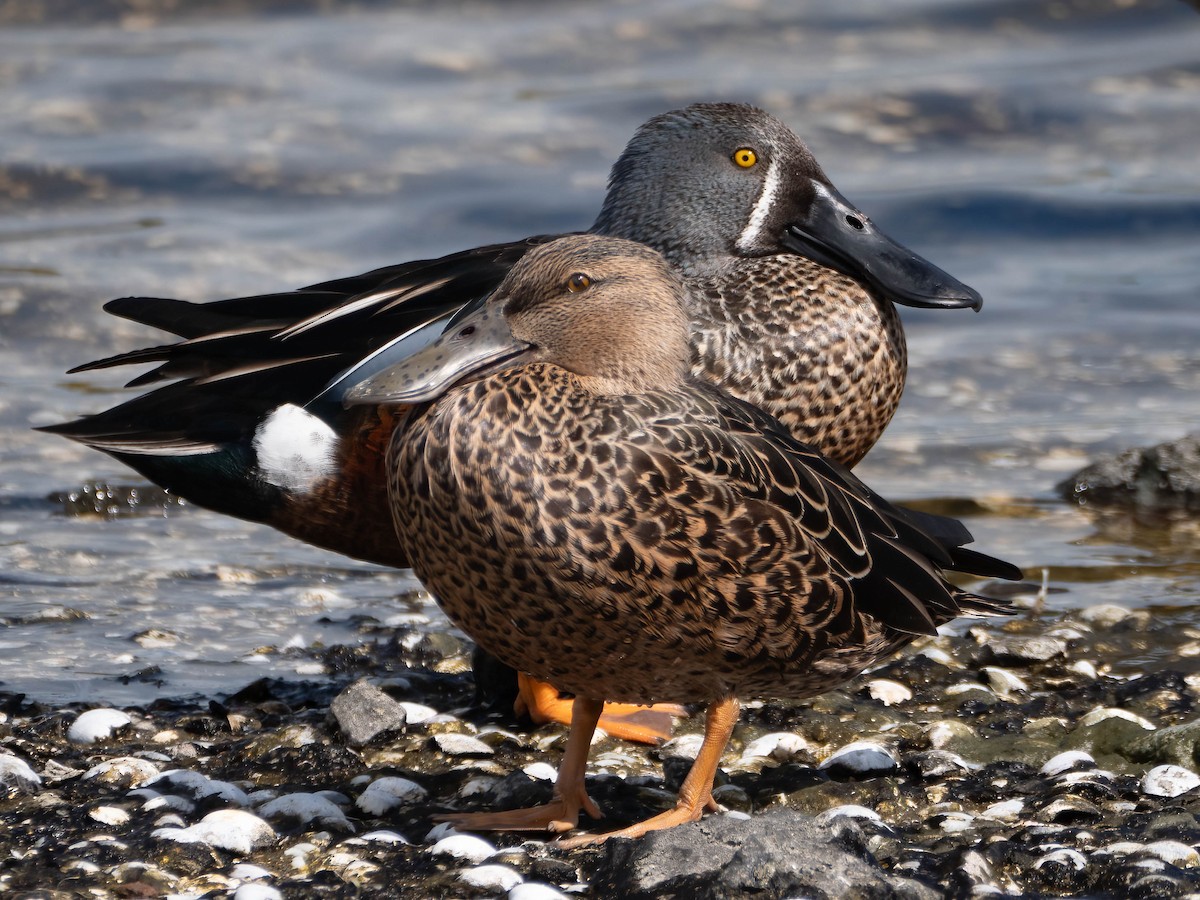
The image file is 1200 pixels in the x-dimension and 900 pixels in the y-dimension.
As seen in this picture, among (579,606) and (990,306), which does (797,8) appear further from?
(579,606)

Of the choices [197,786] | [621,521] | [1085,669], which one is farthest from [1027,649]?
[197,786]

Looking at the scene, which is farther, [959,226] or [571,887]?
[959,226]

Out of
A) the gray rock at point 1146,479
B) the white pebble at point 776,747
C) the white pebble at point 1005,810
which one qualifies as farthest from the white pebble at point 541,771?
the gray rock at point 1146,479

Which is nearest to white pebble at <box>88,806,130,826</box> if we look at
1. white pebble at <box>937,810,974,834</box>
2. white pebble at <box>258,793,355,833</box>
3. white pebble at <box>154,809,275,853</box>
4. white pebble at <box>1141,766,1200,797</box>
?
white pebble at <box>154,809,275,853</box>

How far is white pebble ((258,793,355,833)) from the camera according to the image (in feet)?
11.2

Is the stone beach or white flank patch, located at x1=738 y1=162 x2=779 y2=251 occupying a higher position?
white flank patch, located at x1=738 y1=162 x2=779 y2=251

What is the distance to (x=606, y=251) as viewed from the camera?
3.51 m

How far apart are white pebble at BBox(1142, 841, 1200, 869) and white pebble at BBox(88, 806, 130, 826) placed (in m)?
1.99

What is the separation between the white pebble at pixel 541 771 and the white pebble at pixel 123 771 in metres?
0.82

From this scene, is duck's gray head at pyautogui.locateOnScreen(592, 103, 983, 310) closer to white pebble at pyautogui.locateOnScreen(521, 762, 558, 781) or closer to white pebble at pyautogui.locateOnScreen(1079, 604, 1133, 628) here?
white pebble at pyautogui.locateOnScreen(1079, 604, 1133, 628)

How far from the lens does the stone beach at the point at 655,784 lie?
9.96 ft

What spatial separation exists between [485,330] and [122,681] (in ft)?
5.14

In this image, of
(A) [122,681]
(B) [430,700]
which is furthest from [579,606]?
(A) [122,681]

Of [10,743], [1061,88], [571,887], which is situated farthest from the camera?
[1061,88]
